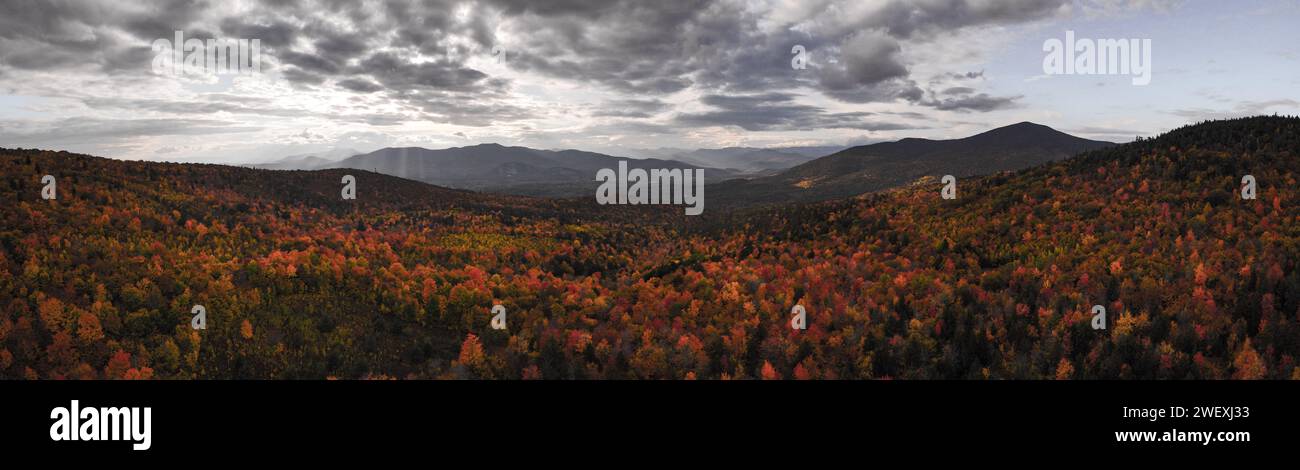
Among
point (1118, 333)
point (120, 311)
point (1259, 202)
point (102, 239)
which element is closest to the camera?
point (1118, 333)

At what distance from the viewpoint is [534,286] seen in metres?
32.6

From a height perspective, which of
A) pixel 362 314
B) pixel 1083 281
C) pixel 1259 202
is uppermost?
pixel 1259 202

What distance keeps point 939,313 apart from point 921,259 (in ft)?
42.5

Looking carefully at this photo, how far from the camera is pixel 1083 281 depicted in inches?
937

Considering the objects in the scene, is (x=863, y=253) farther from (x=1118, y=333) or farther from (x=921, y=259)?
(x=1118, y=333)

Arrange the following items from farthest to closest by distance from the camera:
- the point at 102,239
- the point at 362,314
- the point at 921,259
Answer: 1. the point at 921,259
2. the point at 102,239
3. the point at 362,314

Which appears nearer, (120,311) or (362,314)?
(120,311)
